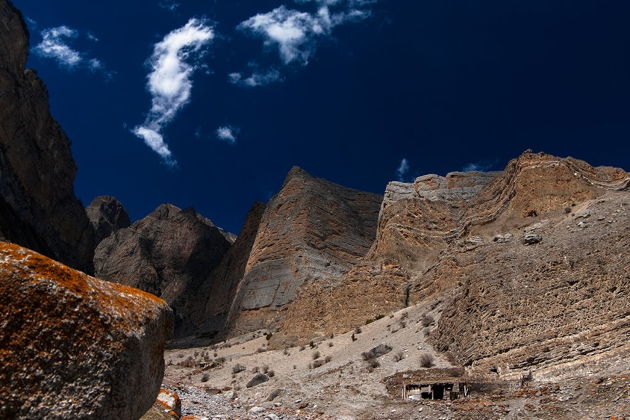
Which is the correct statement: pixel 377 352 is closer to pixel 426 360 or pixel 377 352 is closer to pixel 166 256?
pixel 426 360

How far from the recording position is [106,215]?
9962 cm

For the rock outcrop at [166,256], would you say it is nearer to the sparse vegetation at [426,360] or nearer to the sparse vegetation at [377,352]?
the sparse vegetation at [377,352]

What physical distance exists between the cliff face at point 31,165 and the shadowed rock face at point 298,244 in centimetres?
1700

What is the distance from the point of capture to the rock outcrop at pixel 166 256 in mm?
75250

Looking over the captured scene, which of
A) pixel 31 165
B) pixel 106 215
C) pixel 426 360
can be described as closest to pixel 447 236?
pixel 426 360

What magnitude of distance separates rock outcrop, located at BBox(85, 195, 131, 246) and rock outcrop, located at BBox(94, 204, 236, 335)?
25.0 feet

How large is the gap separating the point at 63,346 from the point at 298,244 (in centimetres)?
4425

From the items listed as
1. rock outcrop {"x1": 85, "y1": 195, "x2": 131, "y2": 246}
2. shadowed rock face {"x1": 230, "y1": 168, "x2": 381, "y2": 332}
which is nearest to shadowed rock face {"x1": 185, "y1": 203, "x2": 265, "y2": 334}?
shadowed rock face {"x1": 230, "y1": 168, "x2": 381, "y2": 332}

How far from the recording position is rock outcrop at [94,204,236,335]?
75.2 meters

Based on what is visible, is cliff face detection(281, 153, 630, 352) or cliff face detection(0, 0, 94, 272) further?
cliff face detection(0, 0, 94, 272)

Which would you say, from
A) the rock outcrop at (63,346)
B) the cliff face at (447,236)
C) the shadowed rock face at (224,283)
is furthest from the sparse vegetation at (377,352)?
the shadowed rock face at (224,283)

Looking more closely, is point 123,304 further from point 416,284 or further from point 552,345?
point 416,284

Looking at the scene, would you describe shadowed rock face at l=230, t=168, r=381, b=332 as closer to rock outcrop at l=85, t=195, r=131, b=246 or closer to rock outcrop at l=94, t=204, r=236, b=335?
rock outcrop at l=94, t=204, r=236, b=335

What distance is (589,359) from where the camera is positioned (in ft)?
36.3
